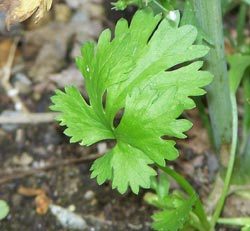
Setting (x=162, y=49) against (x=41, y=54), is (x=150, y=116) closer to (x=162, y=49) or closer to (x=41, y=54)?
(x=162, y=49)

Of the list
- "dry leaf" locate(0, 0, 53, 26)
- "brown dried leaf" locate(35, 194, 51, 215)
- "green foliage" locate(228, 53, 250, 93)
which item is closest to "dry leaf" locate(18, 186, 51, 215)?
"brown dried leaf" locate(35, 194, 51, 215)

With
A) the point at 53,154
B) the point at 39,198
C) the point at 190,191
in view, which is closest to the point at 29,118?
the point at 53,154

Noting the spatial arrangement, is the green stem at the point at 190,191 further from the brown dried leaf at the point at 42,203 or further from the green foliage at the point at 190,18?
the brown dried leaf at the point at 42,203

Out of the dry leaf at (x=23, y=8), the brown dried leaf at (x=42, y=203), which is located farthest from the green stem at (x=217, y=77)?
the brown dried leaf at (x=42, y=203)

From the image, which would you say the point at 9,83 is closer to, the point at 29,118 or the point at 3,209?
the point at 29,118

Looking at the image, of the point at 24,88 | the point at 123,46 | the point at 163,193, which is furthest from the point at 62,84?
the point at 123,46

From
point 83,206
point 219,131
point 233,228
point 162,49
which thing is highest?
point 162,49
